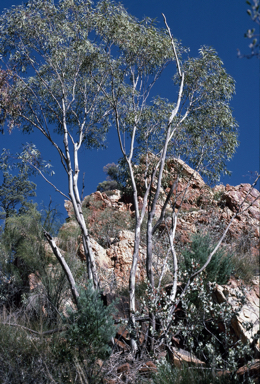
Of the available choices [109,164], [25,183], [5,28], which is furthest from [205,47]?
[109,164]

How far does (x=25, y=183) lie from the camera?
18688mm

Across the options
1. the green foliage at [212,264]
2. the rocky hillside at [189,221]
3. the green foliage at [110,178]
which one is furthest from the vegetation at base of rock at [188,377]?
the green foliage at [110,178]

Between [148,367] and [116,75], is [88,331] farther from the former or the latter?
[116,75]

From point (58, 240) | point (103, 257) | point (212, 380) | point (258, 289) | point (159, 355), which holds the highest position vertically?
point (58, 240)

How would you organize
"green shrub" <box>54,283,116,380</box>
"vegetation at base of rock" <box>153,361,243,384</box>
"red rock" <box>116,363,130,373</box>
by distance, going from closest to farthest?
"vegetation at base of rock" <box>153,361,243,384</box> < "green shrub" <box>54,283,116,380</box> < "red rock" <box>116,363,130,373</box>

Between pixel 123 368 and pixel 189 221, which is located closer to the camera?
pixel 123 368

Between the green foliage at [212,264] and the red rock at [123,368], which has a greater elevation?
the green foliage at [212,264]

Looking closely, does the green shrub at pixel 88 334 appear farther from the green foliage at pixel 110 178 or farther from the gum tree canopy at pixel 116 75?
the green foliage at pixel 110 178

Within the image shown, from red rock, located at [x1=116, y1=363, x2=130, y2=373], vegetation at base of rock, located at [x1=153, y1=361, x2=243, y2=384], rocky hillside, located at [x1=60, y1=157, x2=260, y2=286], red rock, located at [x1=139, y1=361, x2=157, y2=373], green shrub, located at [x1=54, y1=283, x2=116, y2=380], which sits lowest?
vegetation at base of rock, located at [x1=153, y1=361, x2=243, y2=384]

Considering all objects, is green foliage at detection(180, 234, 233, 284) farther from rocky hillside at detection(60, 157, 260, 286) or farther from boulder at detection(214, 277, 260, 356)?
rocky hillside at detection(60, 157, 260, 286)

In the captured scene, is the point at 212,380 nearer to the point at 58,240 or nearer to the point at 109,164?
the point at 58,240

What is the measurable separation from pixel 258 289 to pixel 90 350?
3.56m

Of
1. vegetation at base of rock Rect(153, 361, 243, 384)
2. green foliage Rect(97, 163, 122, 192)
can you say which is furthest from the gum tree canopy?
green foliage Rect(97, 163, 122, 192)

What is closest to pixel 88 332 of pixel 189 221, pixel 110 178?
pixel 189 221
